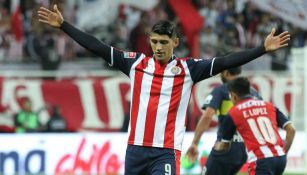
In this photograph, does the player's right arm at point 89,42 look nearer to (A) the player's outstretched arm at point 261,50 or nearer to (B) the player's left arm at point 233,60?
(B) the player's left arm at point 233,60

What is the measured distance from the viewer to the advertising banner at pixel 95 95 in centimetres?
1884

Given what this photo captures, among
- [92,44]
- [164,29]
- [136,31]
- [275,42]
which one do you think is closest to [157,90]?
[164,29]

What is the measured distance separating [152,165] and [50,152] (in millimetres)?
8290

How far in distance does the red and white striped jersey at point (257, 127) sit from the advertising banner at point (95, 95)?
9.05 m

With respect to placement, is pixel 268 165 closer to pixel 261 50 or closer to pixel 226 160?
pixel 226 160

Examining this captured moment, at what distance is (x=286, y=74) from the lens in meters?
19.1

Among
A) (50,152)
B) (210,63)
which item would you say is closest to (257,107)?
(210,63)

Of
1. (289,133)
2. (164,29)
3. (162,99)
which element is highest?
(164,29)

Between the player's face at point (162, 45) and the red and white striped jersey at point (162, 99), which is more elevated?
the player's face at point (162, 45)

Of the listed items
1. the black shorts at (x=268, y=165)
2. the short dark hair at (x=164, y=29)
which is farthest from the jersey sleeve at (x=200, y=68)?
the black shorts at (x=268, y=165)

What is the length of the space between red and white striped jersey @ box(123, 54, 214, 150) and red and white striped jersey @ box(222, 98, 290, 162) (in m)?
1.08

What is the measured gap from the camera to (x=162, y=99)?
8555mm

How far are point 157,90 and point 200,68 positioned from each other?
0.41 meters

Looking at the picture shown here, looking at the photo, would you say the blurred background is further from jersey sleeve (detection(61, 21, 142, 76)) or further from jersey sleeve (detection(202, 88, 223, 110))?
jersey sleeve (detection(61, 21, 142, 76))
